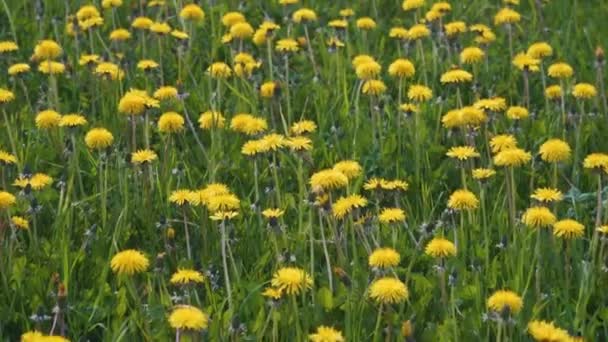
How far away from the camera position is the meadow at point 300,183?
266 cm

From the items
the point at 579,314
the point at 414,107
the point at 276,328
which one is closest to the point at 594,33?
the point at 414,107

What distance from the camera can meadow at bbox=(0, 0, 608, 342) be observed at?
2656 millimetres

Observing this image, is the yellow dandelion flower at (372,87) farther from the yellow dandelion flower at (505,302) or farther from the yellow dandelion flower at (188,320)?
the yellow dandelion flower at (188,320)

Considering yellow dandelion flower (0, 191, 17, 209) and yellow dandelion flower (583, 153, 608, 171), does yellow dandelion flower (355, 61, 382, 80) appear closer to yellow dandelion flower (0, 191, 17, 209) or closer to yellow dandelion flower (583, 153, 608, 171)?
yellow dandelion flower (583, 153, 608, 171)

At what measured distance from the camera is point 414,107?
3656mm

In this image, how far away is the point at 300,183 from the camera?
10.0ft

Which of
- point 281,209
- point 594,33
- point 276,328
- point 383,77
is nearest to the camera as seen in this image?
point 276,328

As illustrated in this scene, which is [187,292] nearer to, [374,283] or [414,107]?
[374,283]

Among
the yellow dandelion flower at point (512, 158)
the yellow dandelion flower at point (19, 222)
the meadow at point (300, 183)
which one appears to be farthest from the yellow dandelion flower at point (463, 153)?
the yellow dandelion flower at point (19, 222)

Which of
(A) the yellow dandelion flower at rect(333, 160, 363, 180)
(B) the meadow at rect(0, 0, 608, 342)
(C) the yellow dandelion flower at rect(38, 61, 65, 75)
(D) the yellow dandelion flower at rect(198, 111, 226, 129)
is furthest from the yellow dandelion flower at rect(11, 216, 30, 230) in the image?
(C) the yellow dandelion flower at rect(38, 61, 65, 75)

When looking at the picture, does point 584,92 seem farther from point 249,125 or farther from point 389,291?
point 389,291

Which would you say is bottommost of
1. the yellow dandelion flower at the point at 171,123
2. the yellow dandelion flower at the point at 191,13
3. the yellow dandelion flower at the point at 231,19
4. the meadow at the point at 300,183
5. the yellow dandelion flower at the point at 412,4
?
the meadow at the point at 300,183

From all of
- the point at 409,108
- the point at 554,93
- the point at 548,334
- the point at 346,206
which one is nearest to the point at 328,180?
the point at 346,206

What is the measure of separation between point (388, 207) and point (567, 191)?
0.57 meters
